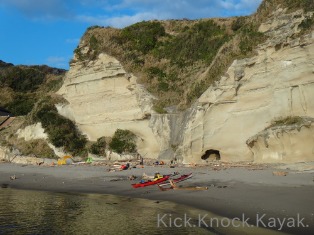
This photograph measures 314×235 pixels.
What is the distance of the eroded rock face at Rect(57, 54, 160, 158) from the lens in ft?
83.7

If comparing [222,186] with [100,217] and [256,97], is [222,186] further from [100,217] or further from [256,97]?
[256,97]

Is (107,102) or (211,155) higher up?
(107,102)

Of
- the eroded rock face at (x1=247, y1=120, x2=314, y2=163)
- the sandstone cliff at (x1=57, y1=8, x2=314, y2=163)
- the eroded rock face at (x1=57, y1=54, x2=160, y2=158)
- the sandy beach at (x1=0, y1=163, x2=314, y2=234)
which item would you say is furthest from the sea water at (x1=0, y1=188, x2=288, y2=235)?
the eroded rock face at (x1=57, y1=54, x2=160, y2=158)

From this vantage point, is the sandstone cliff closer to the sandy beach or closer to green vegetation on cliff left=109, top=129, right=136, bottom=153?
green vegetation on cliff left=109, top=129, right=136, bottom=153

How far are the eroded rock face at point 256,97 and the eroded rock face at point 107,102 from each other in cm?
452

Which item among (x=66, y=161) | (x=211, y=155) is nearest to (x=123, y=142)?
(x=66, y=161)

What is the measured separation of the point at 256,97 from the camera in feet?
63.7

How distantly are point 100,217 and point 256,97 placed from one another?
11165 mm

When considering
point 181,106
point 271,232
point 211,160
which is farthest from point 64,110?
point 271,232

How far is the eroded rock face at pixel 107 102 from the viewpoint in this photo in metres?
25.5

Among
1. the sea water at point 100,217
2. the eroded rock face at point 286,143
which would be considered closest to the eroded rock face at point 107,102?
the eroded rock face at point 286,143

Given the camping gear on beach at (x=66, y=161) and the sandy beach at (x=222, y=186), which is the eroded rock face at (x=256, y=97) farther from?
the camping gear on beach at (x=66, y=161)

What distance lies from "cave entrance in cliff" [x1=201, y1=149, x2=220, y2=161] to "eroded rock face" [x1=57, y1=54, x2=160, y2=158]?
396 centimetres

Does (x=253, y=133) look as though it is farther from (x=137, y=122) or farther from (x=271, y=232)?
(x=271, y=232)
